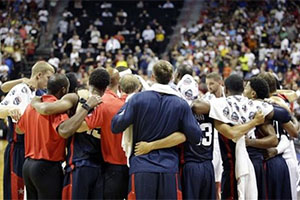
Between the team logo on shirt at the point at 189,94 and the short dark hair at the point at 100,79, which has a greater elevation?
the short dark hair at the point at 100,79

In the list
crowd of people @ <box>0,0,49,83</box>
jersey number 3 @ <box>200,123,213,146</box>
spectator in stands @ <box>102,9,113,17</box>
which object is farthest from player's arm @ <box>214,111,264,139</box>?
spectator in stands @ <box>102,9,113,17</box>

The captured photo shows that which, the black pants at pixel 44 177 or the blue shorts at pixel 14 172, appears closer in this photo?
the black pants at pixel 44 177

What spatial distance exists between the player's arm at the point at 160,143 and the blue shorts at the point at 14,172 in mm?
2122

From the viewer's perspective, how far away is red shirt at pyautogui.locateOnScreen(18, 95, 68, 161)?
5.71m

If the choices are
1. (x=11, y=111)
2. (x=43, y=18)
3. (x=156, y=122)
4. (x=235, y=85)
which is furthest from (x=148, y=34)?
(x=156, y=122)

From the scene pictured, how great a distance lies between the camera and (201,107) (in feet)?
18.6

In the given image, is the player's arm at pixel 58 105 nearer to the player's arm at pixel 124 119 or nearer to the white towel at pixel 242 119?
the player's arm at pixel 124 119

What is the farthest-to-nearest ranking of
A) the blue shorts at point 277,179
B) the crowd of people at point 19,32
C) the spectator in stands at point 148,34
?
the spectator in stands at point 148,34, the crowd of people at point 19,32, the blue shorts at point 277,179

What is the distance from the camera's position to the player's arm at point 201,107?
5.68 m

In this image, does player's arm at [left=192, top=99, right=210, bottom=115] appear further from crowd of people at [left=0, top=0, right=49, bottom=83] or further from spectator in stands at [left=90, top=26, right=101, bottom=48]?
spectator in stands at [left=90, top=26, right=101, bottom=48]

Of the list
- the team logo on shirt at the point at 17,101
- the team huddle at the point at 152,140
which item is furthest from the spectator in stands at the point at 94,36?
the team huddle at the point at 152,140

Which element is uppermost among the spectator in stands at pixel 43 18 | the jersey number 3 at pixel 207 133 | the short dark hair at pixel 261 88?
the spectator in stands at pixel 43 18

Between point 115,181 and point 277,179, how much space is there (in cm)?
191

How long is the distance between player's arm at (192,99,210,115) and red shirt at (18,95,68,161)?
135 centimetres
